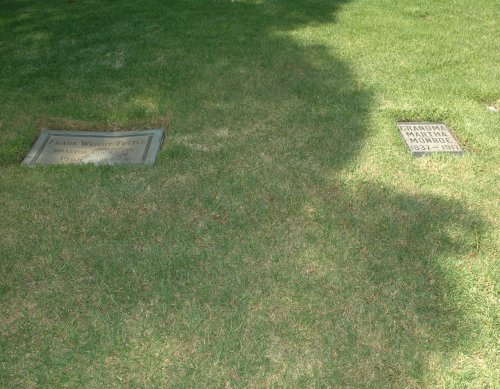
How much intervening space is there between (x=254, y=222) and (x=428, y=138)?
6.26ft

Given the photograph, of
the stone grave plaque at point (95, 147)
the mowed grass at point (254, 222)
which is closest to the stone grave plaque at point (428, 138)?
the mowed grass at point (254, 222)

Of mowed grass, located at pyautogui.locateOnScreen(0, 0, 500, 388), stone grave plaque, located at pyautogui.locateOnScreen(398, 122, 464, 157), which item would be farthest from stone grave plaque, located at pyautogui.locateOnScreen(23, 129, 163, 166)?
stone grave plaque, located at pyautogui.locateOnScreen(398, 122, 464, 157)

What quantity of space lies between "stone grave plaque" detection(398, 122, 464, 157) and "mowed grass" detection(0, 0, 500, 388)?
0.11 m

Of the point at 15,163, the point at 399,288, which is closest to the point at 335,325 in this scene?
the point at 399,288

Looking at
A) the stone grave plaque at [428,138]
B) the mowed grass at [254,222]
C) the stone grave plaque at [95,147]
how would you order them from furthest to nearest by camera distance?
1. the stone grave plaque at [428,138]
2. the stone grave plaque at [95,147]
3. the mowed grass at [254,222]

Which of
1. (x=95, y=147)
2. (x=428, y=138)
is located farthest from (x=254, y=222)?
(x=428, y=138)

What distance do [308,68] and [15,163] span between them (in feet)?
10.5

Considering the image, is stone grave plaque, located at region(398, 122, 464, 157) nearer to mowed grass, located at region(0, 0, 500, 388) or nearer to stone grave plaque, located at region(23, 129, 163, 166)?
mowed grass, located at region(0, 0, 500, 388)

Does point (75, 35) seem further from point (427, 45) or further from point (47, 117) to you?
point (427, 45)

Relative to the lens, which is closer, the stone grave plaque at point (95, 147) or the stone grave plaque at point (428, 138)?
the stone grave plaque at point (95, 147)

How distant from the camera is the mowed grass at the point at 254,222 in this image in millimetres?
2375

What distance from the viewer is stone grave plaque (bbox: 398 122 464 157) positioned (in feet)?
12.6

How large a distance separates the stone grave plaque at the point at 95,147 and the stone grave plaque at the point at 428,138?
2.21 metres

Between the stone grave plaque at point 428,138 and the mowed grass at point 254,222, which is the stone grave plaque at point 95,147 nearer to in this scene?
the mowed grass at point 254,222
